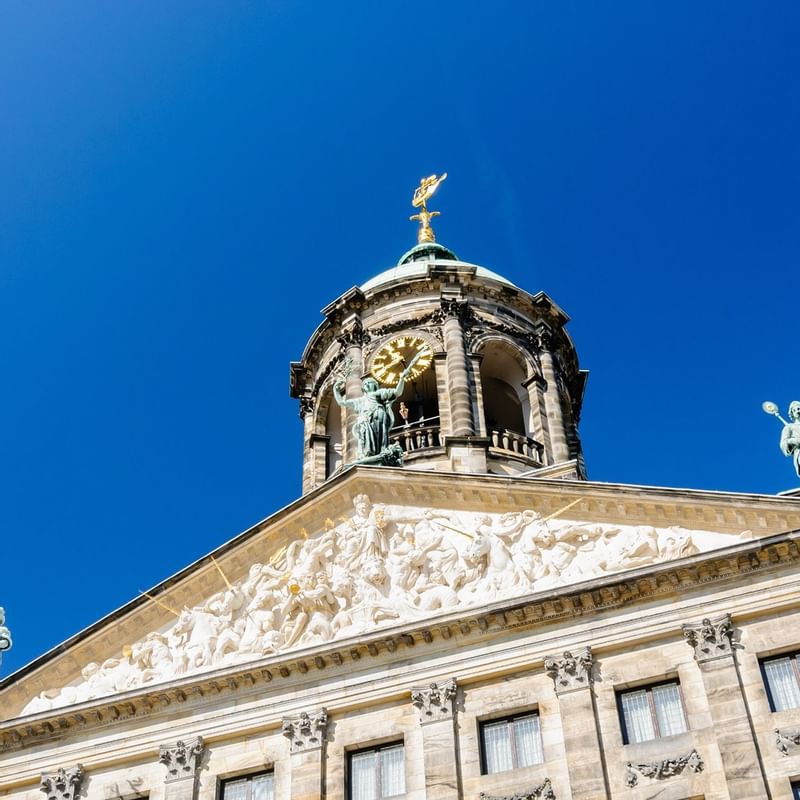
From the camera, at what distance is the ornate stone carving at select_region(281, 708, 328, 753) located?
23469 mm

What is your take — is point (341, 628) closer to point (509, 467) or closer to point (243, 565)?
point (243, 565)

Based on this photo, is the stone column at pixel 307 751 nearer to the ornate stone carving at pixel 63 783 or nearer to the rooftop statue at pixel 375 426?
the ornate stone carving at pixel 63 783

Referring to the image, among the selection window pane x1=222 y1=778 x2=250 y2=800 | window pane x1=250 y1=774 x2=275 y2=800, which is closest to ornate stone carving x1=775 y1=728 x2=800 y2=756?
window pane x1=250 y1=774 x2=275 y2=800

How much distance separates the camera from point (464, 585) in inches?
979

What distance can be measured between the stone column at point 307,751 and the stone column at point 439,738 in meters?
1.82

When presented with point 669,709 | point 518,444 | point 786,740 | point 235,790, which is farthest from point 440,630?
point 518,444

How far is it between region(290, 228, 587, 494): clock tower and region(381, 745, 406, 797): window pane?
39.1ft

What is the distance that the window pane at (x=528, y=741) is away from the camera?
72.6 feet

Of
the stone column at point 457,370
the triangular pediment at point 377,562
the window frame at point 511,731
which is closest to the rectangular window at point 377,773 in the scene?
the window frame at point 511,731

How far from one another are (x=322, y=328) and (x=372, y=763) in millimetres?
18397

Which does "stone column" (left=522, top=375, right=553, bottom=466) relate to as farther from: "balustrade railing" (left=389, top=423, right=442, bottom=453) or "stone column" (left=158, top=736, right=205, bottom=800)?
"stone column" (left=158, top=736, right=205, bottom=800)

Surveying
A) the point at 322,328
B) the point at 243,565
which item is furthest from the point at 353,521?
the point at 322,328

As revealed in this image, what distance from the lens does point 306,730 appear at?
2367 cm

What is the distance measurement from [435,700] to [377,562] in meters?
3.51
